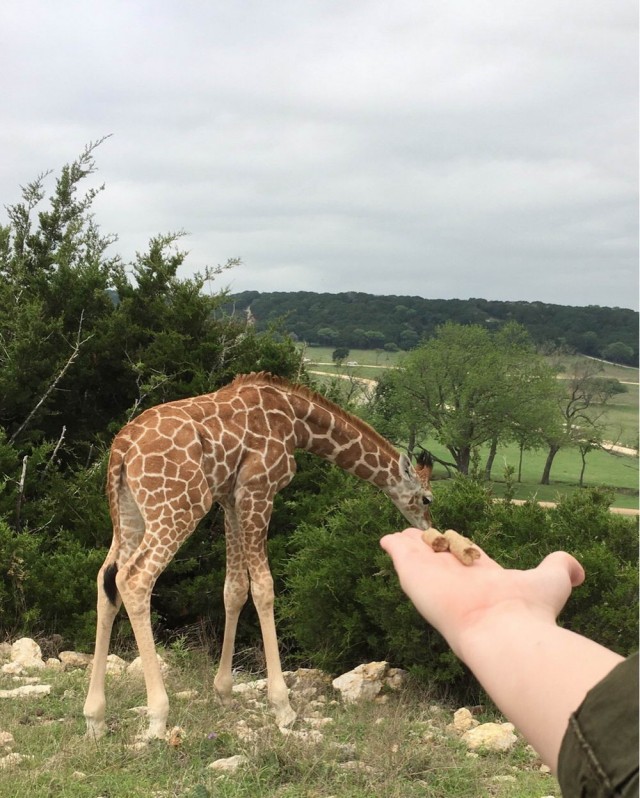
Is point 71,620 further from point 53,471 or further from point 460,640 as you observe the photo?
point 460,640

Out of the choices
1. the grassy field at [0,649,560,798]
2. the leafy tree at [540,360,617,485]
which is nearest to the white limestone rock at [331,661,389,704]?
the grassy field at [0,649,560,798]

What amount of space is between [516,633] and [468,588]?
13 cm

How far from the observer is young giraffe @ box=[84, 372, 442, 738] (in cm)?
470

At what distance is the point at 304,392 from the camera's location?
566cm

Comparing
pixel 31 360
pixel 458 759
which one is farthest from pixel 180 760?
pixel 31 360

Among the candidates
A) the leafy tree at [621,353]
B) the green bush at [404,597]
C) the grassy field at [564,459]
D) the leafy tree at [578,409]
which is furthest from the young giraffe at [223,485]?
the leafy tree at [578,409]

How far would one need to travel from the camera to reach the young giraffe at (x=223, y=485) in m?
4.70

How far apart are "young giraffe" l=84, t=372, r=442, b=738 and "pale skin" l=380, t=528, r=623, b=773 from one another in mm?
3663

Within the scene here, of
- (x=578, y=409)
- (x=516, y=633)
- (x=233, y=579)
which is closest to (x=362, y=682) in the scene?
(x=233, y=579)

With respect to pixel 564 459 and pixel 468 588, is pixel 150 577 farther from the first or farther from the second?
pixel 564 459

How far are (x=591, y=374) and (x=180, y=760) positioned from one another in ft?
152

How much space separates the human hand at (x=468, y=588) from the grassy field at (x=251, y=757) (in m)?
2.96

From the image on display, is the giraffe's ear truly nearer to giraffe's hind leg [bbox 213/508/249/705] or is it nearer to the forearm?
giraffe's hind leg [bbox 213/508/249/705]

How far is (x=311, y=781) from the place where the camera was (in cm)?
393
